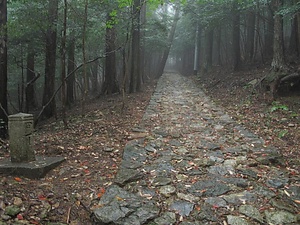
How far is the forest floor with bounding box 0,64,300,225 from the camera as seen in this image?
3.17 metres

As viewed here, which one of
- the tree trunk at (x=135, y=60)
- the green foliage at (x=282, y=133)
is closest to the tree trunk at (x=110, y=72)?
the tree trunk at (x=135, y=60)

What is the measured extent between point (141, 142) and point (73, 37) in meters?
6.54

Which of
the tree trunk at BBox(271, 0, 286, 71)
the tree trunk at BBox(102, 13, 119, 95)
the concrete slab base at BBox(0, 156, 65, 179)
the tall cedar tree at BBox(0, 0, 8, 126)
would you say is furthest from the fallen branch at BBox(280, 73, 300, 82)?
the tall cedar tree at BBox(0, 0, 8, 126)

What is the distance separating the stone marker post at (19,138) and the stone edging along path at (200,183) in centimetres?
156

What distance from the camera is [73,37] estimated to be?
10.4 meters

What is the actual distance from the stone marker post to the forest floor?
0.44 metres

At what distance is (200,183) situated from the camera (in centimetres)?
398

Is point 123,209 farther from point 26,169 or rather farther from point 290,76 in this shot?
point 290,76

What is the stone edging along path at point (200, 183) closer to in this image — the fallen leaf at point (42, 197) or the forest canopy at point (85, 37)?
the fallen leaf at point (42, 197)

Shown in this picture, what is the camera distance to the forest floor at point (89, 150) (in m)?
3.17

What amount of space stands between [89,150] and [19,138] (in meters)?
1.46

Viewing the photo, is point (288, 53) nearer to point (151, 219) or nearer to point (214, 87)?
point (214, 87)

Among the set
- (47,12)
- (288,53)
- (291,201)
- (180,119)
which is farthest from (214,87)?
(291,201)

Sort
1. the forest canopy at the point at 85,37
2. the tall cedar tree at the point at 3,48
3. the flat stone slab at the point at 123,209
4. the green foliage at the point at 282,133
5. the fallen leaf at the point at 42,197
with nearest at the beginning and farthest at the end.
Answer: the flat stone slab at the point at 123,209
the fallen leaf at the point at 42,197
the green foliage at the point at 282,133
the tall cedar tree at the point at 3,48
the forest canopy at the point at 85,37
